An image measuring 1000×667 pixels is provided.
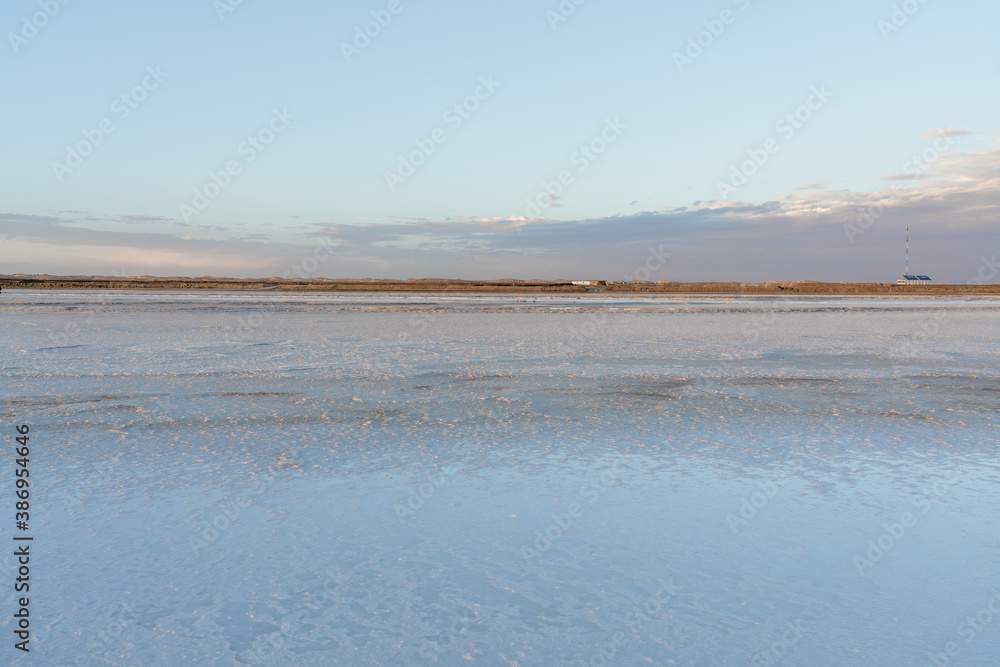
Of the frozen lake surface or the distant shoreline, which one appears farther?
the distant shoreline

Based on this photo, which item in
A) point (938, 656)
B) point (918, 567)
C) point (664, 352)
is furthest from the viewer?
point (664, 352)

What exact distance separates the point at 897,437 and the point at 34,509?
263 inches

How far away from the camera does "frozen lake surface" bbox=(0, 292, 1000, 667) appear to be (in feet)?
8.91

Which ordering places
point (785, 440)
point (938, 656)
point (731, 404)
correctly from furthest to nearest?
point (731, 404)
point (785, 440)
point (938, 656)

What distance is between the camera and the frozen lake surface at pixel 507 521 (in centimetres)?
272

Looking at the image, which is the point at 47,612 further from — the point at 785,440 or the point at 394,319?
the point at 394,319

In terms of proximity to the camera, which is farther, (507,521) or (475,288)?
(475,288)

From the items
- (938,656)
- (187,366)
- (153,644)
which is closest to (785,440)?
(938,656)

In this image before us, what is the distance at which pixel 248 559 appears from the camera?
343cm

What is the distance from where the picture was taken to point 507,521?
4012mm

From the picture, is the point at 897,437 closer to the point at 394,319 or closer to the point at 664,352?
the point at 664,352

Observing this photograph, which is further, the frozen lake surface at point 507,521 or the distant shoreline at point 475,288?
the distant shoreline at point 475,288

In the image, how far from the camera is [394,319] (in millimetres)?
22156

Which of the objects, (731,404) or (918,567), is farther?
(731,404)
